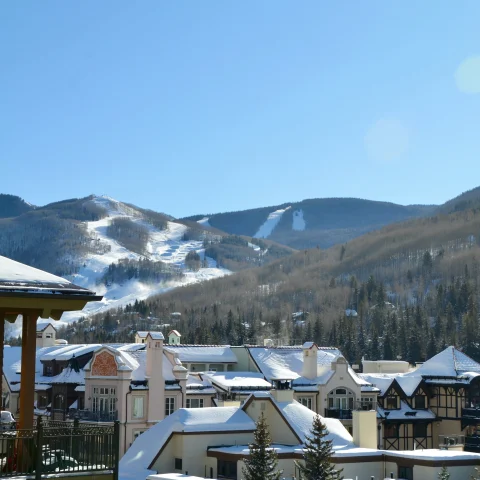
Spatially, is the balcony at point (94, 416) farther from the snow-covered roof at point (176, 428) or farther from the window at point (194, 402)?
the snow-covered roof at point (176, 428)

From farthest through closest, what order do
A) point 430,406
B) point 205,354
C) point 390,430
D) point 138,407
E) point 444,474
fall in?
point 205,354 → point 430,406 → point 390,430 → point 138,407 → point 444,474

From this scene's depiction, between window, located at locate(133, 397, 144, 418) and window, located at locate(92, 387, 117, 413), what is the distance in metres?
1.23

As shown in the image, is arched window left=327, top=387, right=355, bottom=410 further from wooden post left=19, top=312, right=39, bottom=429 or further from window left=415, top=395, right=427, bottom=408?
wooden post left=19, top=312, right=39, bottom=429

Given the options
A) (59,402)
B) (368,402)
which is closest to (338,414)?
(368,402)

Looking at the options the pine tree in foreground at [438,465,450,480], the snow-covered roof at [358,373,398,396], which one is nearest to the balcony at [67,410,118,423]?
the snow-covered roof at [358,373,398,396]

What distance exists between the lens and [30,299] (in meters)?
12.1

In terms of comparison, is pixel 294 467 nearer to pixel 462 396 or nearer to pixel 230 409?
pixel 230 409

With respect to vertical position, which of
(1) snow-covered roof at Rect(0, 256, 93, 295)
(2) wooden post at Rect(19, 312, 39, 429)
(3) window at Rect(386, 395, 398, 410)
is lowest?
(3) window at Rect(386, 395, 398, 410)

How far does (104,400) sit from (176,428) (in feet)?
46.8

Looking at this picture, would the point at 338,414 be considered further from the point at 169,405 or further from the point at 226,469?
the point at 226,469

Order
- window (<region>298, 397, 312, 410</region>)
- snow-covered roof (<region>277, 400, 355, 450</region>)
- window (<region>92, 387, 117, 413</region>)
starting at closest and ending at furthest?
1. snow-covered roof (<region>277, 400, 355, 450</region>)
2. window (<region>92, 387, 117, 413</region>)
3. window (<region>298, 397, 312, 410</region>)

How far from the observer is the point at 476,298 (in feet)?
641

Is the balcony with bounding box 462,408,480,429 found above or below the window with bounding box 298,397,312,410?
below

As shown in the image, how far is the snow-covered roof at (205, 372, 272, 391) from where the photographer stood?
63.4 m
